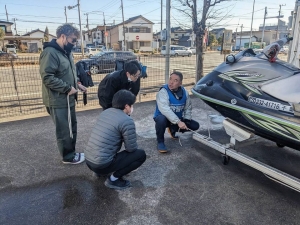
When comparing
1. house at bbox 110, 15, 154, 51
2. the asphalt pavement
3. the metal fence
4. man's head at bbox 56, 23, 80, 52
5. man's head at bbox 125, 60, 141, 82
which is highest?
house at bbox 110, 15, 154, 51

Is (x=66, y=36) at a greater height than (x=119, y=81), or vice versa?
(x=66, y=36)

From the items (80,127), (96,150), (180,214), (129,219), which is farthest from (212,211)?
(80,127)

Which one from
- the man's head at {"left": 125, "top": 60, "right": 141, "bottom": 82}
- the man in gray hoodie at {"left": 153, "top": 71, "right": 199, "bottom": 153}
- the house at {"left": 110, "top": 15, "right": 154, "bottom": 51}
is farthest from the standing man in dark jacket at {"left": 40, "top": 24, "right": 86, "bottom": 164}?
the house at {"left": 110, "top": 15, "right": 154, "bottom": 51}

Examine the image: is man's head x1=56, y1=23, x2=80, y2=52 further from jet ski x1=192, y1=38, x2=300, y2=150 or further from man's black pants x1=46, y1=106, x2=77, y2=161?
jet ski x1=192, y1=38, x2=300, y2=150

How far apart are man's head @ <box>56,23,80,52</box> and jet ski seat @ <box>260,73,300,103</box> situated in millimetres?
2292

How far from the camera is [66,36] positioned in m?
2.90

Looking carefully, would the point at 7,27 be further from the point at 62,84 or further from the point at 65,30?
the point at 62,84

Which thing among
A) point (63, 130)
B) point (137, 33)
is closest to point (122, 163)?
point (63, 130)

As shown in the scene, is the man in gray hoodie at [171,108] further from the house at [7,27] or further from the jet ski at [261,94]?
the house at [7,27]

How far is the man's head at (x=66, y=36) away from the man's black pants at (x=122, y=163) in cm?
142

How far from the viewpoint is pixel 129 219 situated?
2.35 meters

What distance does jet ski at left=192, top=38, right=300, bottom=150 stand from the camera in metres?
2.60

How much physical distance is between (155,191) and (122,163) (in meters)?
0.51

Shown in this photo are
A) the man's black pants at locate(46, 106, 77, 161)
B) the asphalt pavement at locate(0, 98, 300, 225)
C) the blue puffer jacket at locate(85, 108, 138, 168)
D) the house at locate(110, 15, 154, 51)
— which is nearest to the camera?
the asphalt pavement at locate(0, 98, 300, 225)
